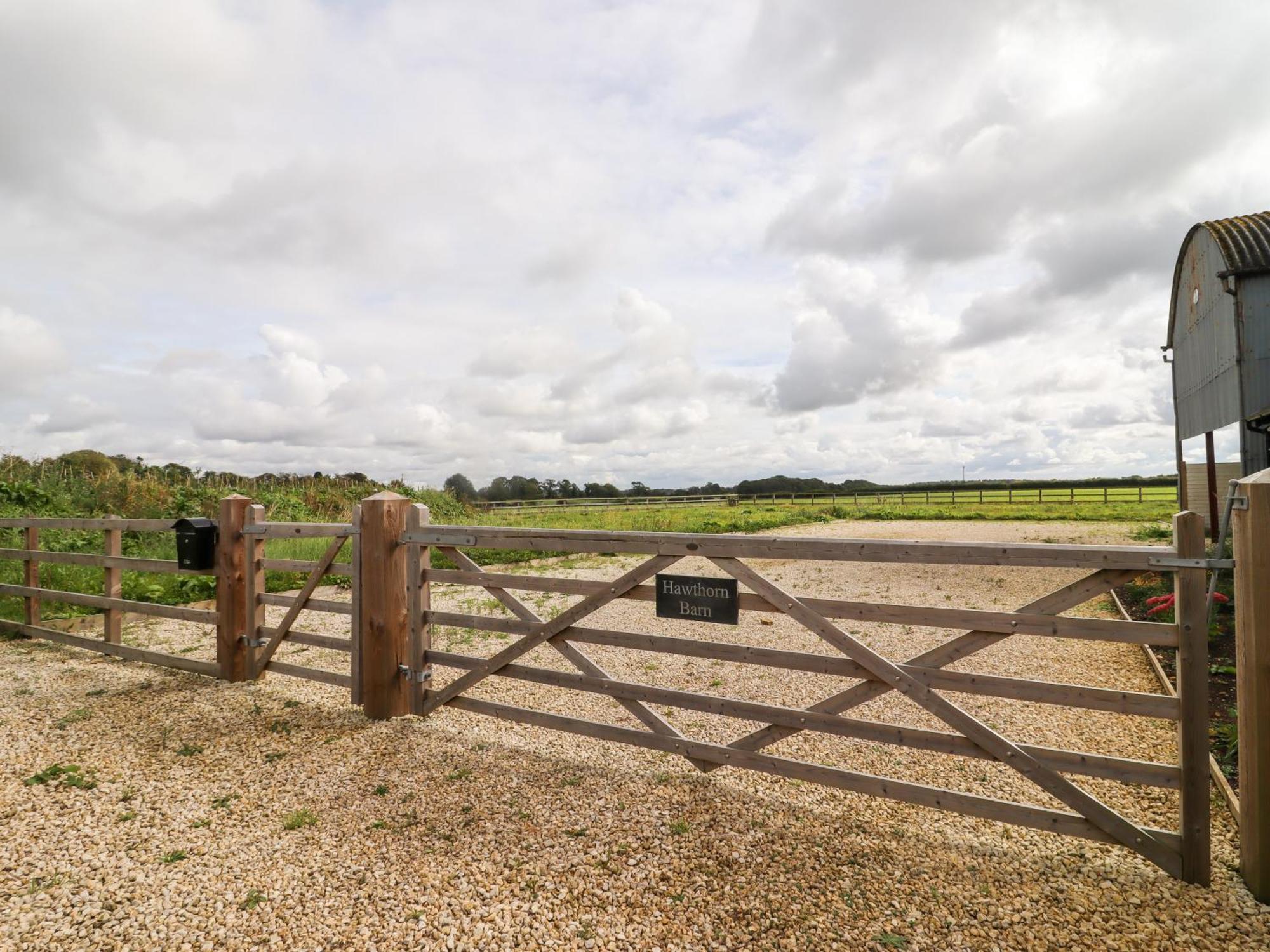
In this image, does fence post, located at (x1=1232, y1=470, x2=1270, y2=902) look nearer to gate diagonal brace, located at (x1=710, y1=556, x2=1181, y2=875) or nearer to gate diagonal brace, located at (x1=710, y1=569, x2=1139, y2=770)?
gate diagonal brace, located at (x1=710, y1=556, x2=1181, y2=875)

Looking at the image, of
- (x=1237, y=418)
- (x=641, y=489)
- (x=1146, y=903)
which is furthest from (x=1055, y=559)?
(x=641, y=489)

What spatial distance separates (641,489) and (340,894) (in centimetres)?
5498

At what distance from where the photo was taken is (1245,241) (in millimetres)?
13672

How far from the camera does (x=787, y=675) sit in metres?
6.78

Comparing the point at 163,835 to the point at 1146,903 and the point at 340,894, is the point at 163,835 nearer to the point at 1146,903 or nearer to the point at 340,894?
the point at 340,894

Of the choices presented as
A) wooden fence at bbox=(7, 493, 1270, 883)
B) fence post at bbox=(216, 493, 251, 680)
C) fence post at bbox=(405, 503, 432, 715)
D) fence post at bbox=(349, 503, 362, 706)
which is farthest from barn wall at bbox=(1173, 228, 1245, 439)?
fence post at bbox=(216, 493, 251, 680)

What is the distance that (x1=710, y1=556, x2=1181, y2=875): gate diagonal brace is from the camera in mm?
3346

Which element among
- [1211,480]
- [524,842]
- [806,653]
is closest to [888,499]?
[1211,480]

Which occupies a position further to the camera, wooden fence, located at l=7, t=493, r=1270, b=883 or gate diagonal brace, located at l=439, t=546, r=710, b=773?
gate diagonal brace, located at l=439, t=546, r=710, b=773

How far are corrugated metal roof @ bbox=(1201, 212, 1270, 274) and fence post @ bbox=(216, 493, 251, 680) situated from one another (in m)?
18.4

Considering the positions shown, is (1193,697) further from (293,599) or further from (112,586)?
(112,586)

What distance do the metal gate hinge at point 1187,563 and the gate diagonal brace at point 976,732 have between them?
123 centimetres

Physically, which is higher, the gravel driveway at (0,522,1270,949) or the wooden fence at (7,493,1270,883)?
the wooden fence at (7,493,1270,883)

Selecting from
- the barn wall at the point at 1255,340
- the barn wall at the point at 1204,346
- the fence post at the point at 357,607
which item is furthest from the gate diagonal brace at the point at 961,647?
the barn wall at the point at 1204,346
